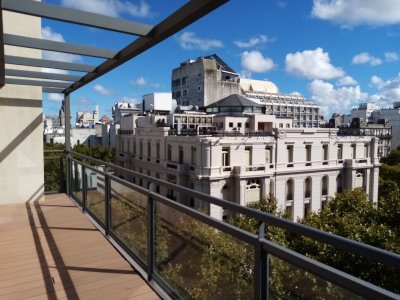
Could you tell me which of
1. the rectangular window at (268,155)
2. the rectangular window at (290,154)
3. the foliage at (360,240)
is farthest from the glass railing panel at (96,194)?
the rectangular window at (290,154)

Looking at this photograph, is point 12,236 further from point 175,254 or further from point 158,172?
point 158,172

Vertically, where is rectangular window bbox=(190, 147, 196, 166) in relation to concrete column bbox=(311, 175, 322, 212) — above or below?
above

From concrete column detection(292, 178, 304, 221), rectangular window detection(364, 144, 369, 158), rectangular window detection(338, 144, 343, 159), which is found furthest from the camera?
rectangular window detection(364, 144, 369, 158)

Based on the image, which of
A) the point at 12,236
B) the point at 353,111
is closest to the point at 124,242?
the point at 12,236

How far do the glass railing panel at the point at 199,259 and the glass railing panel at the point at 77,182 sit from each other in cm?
347

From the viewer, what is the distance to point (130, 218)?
12.7 feet

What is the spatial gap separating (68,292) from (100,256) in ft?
2.79

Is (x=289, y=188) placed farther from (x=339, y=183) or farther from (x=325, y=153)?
(x=339, y=183)

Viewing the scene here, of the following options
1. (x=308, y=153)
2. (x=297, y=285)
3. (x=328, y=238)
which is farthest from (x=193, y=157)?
(x=328, y=238)

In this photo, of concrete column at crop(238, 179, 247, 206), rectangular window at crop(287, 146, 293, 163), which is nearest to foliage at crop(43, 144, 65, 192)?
concrete column at crop(238, 179, 247, 206)

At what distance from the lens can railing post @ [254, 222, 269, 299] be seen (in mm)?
1868

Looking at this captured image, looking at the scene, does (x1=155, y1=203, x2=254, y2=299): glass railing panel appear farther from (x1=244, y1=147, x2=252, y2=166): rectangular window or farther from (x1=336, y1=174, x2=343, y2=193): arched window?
(x1=336, y1=174, x2=343, y2=193): arched window

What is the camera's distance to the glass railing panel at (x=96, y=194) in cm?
479

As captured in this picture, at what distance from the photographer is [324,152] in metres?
34.4
